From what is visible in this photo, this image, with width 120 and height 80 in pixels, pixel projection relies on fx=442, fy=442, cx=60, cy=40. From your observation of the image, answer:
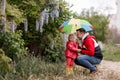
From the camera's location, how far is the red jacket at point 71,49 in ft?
31.4

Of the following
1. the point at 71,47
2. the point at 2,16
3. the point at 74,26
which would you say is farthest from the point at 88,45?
the point at 2,16

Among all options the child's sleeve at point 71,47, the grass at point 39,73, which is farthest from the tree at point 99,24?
the child's sleeve at point 71,47

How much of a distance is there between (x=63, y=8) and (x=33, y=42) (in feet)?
4.26

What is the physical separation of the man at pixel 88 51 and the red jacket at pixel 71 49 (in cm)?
14

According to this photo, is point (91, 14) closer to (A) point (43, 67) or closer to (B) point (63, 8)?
(B) point (63, 8)

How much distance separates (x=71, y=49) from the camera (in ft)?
31.4

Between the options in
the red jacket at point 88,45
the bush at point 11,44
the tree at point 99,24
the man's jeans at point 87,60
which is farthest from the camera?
the tree at point 99,24

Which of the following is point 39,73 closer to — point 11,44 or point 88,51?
point 11,44

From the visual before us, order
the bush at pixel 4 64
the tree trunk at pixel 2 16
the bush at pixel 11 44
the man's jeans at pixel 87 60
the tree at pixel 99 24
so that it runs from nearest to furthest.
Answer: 1. the bush at pixel 4 64
2. the tree trunk at pixel 2 16
3. the bush at pixel 11 44
4. the man's jeans at pixel 87 60
5. the tree at pixel 99 24

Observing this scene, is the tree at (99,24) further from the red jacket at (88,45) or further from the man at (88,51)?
the red jacket at (88,45)

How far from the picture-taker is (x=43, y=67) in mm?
10109

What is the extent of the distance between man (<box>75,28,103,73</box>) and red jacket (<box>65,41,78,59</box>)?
14 cm

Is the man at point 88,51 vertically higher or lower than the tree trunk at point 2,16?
lower

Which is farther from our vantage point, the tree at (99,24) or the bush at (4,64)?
the tree at (99,24)
